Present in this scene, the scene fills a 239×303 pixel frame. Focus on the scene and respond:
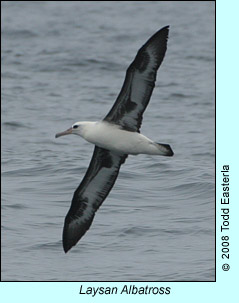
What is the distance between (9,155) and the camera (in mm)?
16016

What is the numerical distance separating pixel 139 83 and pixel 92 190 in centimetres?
203

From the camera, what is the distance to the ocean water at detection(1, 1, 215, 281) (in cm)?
1114

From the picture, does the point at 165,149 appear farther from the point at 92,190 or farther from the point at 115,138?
the point at 92,190

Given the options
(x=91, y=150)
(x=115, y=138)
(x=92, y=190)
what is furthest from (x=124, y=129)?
(x=91, y=150)

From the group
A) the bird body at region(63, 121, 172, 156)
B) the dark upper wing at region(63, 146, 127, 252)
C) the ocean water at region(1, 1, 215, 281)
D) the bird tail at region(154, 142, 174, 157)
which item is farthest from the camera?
the dark upper wing at region(63, 146, 127, 252)

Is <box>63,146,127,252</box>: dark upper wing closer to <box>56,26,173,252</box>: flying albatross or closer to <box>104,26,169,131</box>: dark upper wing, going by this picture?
<box>56,26,173,252</box>: flying albatross

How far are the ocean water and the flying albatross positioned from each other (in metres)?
0.67

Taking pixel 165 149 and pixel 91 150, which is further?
pixel 91 150

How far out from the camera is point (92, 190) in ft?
38.9

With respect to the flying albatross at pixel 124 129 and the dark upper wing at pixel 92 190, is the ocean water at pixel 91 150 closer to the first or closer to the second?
the dark upper wing at pixel 92 190

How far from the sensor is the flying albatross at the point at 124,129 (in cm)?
1037

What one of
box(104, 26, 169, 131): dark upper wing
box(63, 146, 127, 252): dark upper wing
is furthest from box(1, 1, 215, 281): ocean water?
box(104, 26, 169, 131): dark upper wing

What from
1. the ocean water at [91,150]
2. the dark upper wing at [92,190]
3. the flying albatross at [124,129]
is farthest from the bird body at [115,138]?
the ocean water at [91,150]

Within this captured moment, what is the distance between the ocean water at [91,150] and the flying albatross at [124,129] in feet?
2.21
